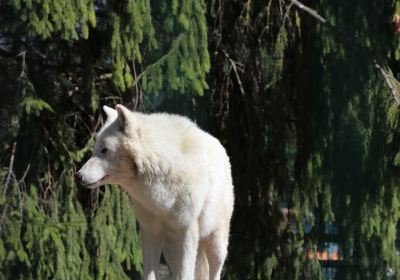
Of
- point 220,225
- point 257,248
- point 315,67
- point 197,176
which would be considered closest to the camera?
point 197,176

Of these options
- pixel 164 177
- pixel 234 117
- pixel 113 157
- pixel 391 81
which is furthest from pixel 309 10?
pixel 113 157

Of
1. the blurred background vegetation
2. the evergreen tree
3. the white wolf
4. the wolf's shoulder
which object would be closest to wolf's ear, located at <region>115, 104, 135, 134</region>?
the white wolf

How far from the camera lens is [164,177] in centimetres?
461

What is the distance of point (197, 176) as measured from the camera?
4676 mm

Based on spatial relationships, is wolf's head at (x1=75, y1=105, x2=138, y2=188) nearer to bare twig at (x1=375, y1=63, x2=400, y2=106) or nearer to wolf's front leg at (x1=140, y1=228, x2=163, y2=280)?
wolf's front leg at (x1=140, y1=228, x2=163, y2=280)

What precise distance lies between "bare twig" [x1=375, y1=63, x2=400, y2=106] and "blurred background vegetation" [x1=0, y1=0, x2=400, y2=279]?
0.01 m

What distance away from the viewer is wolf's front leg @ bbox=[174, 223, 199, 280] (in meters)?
4.72

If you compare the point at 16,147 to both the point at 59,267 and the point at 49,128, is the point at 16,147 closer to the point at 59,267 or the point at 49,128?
the point at 49,128

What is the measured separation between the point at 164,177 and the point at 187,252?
42 cm

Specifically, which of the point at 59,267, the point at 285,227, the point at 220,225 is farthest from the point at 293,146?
the point at 220,225

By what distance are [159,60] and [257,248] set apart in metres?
2.57

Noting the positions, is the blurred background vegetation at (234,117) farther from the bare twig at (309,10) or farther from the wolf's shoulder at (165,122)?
the wolf's shoulder at (165,122)

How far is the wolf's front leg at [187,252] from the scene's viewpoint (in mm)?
4723

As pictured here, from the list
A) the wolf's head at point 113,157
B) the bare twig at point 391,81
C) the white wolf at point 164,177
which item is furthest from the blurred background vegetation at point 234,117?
the wolf's head at point 113,157
